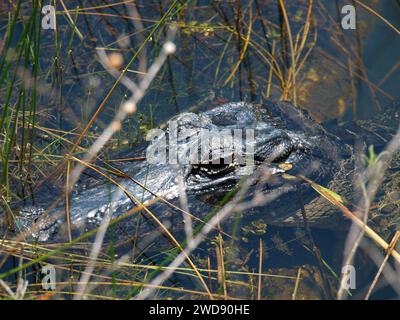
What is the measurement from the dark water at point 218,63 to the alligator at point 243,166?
811mm

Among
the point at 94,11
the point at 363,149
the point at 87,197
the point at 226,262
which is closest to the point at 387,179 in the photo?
the point at 363,149

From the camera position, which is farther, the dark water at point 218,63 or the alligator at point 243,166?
the dark water at point 218,63

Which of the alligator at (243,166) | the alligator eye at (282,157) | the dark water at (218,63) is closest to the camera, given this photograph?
the alligator at (243,166)

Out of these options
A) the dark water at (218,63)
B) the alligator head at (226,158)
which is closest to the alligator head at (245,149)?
the alligator head at (226,158)

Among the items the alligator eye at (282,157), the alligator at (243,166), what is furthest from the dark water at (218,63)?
the alligator eye at (282,157)

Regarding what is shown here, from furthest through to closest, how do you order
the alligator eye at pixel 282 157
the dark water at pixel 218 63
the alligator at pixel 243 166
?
the dark water at pixel 218 63 < the alligator eye at pixel 282 157 < the alligator at pixel 243 166

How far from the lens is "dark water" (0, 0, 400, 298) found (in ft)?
14.1

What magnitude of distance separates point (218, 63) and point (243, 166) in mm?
1694

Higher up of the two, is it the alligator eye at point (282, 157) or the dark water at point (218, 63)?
the dark water at point (218, 63)

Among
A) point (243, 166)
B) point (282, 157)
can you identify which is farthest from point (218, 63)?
point (243, 166)

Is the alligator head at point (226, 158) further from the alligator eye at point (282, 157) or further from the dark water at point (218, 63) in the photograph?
the dark water at point (218, 63)

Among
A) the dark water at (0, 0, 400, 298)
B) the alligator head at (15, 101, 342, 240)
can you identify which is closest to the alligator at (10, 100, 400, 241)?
the alligator head at (15, 101, 342, 240)

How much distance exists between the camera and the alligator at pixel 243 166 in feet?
10.1

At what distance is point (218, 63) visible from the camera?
4.66 meters
